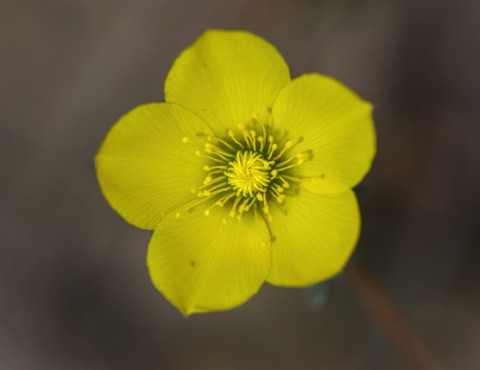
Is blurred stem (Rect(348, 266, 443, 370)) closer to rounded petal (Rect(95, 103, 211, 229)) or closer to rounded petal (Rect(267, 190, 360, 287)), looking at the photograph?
rounded petal (Rect(267, 190, 360, 287))

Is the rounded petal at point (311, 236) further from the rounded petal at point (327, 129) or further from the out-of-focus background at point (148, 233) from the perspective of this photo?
the out-of-focus background at point (148, 233)

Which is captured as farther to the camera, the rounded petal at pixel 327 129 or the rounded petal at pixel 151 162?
the rounded petal at pixel 151 162

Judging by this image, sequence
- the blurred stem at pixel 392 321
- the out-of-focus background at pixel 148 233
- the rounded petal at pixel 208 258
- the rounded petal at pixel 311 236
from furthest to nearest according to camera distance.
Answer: the out-of-focus background at pixel 148 233 < the blurred stem at pixel 392 321 < the rounded petal at pixel 208 258 < the rounded petal at pixel 311 236

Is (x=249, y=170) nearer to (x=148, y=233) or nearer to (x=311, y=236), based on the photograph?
(x=311, y=236)

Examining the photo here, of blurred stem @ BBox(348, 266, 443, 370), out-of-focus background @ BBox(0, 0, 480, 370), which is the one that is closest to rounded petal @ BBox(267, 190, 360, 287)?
blurred stem @ BBox(348, 266, 443, 370)

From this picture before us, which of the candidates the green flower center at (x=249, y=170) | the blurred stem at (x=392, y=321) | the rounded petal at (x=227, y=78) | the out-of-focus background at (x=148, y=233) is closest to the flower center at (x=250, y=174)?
the green flower center at (x=249, y=170)

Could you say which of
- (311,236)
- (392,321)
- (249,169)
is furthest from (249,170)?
(392,321)

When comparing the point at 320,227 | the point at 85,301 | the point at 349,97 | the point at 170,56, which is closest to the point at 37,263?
the point at 85,301
